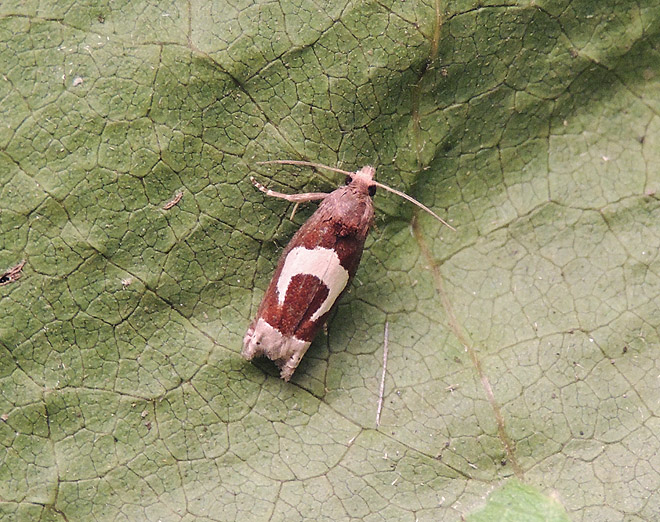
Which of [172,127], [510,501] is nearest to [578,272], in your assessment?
[510,501]

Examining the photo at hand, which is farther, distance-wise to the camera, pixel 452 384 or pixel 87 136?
pixel 452 384

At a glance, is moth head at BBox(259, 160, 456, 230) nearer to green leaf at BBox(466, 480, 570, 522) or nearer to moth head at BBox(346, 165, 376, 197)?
moth head at BBox(346, 165, 376, 197)

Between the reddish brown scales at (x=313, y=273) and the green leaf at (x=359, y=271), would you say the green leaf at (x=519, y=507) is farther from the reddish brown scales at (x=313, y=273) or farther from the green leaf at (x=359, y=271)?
the reddish brown scales at (x=313, y=273)

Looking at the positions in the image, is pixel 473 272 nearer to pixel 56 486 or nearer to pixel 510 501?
pixel 510 501

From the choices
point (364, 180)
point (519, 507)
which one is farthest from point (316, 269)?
point (519, 507)

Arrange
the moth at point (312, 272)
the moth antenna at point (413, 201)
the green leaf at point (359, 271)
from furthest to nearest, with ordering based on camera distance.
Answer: the moth antenna at point (413, 201)
the moth at point (312, 272)
the green leaf at point (359, 271)

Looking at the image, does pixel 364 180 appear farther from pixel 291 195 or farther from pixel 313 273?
pixel 313 273

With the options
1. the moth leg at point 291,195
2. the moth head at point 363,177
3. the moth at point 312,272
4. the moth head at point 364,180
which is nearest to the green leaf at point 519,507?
the moth at point 312,272

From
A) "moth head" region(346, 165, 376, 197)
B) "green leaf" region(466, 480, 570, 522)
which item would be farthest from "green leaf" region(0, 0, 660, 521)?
"moth head" region(346, 165, 376, 197)
